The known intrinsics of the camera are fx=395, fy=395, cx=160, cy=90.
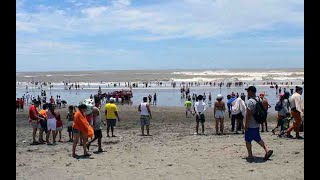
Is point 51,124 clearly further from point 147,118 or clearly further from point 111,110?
point 147,118

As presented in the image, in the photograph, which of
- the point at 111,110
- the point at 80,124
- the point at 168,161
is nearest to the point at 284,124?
the point at 168,161

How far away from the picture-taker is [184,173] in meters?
8.28

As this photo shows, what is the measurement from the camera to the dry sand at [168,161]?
8.19 m

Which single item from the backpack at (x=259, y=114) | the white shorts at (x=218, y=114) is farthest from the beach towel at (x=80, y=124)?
the white shorts at (x=218, y=114)

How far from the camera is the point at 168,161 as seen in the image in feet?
31.5

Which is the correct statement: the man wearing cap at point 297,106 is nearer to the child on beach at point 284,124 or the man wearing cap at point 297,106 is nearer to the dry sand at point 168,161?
the dry sand at point 168,161

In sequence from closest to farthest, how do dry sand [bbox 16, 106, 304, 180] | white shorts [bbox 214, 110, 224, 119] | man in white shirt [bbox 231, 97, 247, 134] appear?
dry sand [bbox 16, 106, 304, 180]
man in white shirt [bbox 231, 97, 247, 134]
white shorts [bbox 214, 110, 224, 119]

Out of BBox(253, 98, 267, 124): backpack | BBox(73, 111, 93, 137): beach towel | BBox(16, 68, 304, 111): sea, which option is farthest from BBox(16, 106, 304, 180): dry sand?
BBox(16, 68, 304, 111): sea

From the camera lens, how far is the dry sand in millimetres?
8188

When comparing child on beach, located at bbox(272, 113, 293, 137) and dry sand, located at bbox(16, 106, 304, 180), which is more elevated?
child on beach, located at bbox(272, 113, 293, 137)

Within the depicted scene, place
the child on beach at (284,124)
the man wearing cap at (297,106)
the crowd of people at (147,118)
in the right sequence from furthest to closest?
the child on beach at (284,124) → the man wearing cap at (297,106) → the crowd of people at (147,118)

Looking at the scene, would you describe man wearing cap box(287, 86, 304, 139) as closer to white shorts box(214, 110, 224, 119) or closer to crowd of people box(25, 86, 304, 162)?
crowd of people box(25, 86, 304, 162)

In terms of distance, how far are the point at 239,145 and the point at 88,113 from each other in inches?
175
